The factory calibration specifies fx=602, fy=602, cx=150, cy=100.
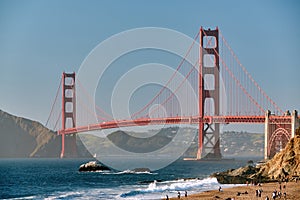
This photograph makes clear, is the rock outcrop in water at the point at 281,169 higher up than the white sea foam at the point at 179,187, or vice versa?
the rock outcrop in water at the point at 281,169

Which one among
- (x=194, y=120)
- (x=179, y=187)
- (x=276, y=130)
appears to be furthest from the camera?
(x=194, y=120)

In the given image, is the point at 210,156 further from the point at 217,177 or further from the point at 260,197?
the point at 260,197

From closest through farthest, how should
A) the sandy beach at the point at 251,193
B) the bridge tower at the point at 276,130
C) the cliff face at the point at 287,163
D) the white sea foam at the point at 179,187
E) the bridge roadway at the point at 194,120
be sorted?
the sandy beach at the point at 251,193 < the white sea foam at the point at 179,187 < the cliff face at the point at 287,163 < the bridge tower at the point at 276,130 < the bridge roadway at the point at 194,120

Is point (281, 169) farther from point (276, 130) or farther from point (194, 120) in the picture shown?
point (194, 120)

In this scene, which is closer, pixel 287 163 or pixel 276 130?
pixel 287 163

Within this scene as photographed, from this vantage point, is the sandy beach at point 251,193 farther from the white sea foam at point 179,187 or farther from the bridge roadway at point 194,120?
the bridge roadway at point 194,120

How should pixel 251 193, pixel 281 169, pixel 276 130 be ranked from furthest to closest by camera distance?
1. pixel 276 130
2. pixel 281 169
3. pixel 251 193

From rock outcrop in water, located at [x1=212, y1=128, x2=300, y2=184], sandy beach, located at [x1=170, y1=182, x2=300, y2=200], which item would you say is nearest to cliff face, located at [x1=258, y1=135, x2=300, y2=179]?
rock outcrop in water, located at [x1=212, y1=128, x2=300, y2=184]

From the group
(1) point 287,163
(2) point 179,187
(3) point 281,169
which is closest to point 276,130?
(3) point 281,169

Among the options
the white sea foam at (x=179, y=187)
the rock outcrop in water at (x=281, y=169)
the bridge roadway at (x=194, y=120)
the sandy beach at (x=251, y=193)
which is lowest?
the white sea foam at (x=179, y=187)

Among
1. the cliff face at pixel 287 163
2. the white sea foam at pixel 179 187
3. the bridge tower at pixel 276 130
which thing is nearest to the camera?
the white sea foam at pixel 179 187

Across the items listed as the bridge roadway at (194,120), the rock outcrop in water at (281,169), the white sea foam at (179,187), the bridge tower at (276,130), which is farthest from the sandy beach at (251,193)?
the bridge roadway at (194,120)


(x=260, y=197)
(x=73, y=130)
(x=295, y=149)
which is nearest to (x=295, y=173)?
(x=295, y=149)

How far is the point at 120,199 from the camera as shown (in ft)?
158
